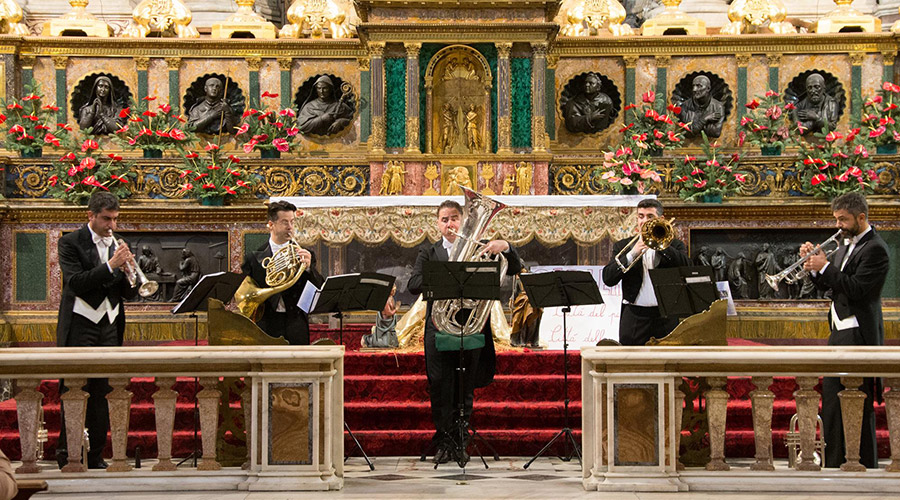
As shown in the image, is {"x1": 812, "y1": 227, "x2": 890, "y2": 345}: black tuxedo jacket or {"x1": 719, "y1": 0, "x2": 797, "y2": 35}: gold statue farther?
{"x1": 719, "y1": 0, "x2": 797, "y2": 35}: gold statue

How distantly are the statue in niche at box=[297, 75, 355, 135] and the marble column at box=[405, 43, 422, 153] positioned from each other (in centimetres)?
120

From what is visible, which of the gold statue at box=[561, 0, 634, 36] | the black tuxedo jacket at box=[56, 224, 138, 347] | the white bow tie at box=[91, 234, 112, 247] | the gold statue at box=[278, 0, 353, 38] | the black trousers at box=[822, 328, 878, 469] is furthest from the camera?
the gold statue at box=[561, 0, 634, 36]

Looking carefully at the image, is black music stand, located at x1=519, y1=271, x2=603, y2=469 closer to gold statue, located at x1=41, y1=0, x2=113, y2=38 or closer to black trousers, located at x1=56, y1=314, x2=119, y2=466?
black trousers, located at x1=56, y1=314, x2=119, y2=466

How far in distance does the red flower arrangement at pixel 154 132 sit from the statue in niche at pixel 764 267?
6282 mm

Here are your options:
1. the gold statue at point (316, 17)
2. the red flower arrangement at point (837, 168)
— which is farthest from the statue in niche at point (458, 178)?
the red flower arrangement at point (837, 168)

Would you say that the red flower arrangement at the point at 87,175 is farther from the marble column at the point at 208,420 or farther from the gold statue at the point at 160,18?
the marble column at the point at 208,420

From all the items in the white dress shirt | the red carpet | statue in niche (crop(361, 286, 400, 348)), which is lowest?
the red carpet

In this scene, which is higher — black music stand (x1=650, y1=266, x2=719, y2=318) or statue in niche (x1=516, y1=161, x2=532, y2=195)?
statue in niche (x1=516, y1=161, x2=532, y2=195)

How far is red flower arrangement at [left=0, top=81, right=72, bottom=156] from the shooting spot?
12289 millimetres

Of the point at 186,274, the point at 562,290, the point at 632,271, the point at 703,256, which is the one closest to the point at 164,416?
the point at 562,290

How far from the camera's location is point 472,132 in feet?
41.3

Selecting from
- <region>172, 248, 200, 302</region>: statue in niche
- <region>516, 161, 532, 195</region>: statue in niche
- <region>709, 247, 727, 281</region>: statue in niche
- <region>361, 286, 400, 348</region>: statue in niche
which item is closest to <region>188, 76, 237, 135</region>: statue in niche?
<region>172, 248, 200, 302</region>: statue in niche

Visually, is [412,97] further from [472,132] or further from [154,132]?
[154,132]

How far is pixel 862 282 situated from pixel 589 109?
672 cm
